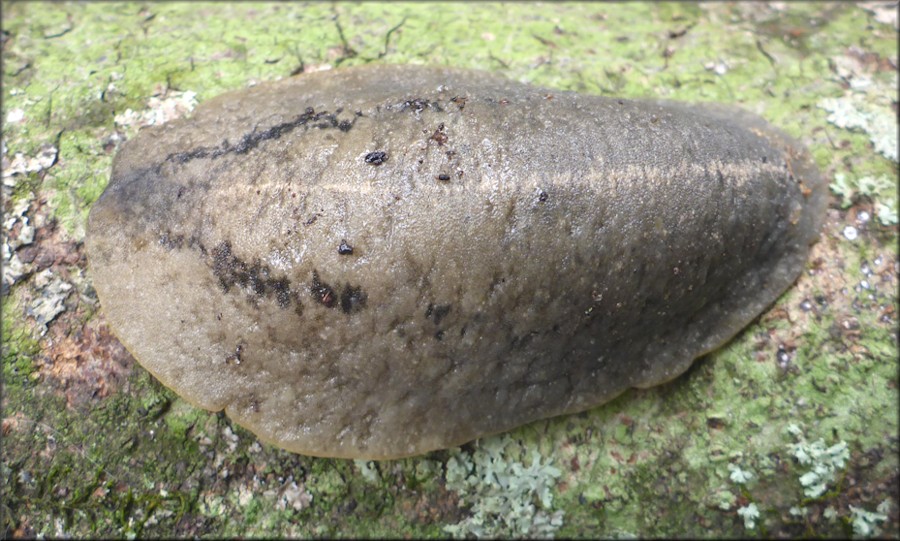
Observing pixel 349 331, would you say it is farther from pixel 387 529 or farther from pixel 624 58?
pixel 624 58

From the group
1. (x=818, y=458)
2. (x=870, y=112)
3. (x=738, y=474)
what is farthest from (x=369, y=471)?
(x=870, y=112)

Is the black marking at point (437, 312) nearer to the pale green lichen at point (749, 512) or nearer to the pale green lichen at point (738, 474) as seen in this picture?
the pale green lichen at point (738, 474)

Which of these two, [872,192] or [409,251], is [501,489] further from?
[872,192]

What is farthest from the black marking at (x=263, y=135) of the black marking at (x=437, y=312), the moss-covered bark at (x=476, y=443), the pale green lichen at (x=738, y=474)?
the pale green lichen at (x=738, y=474)

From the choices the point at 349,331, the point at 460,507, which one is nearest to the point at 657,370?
the point at 460,507

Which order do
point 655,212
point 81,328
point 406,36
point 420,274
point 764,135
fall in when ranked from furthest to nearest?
point 406,36
point 764,135
point 81,328
point 655,212
point 420,274

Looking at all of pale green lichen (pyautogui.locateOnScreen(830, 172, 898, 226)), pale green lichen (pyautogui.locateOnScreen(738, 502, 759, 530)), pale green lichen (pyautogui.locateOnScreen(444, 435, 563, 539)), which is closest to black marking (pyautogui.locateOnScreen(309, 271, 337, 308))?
pale green lichen (pyautogui.locateOnScreen(444, 435, 563, 539))
